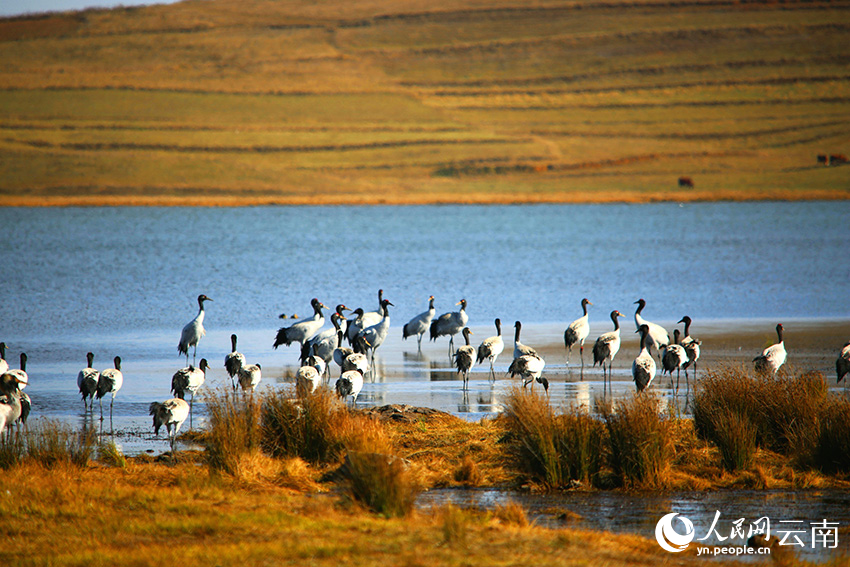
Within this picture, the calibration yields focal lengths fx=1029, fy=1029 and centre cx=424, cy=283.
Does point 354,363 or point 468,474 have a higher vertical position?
point 354,363

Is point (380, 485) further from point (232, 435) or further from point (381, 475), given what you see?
point (232, 435)

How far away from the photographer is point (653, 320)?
28438 millimetres

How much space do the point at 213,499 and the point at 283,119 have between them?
491 ft

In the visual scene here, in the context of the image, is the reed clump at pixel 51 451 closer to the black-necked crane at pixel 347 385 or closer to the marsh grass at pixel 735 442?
the black-necked crane at pixel 347 385

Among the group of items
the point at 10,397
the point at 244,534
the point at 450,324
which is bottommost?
the point at 244,534

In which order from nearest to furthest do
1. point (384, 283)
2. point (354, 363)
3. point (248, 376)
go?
point (248, 376) < point (354, 363) < point (384, 283)

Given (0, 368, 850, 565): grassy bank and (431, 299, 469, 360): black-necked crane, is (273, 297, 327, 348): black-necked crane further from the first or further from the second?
(0, 368, 850, 565): grassy bank

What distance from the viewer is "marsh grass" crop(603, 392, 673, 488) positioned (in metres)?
10.8

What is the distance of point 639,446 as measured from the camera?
1077 cm

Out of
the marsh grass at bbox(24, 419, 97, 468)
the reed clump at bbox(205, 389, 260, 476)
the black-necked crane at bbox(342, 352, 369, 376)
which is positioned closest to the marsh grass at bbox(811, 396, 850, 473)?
the reed clump at bbox(205, 389, 260, 476)

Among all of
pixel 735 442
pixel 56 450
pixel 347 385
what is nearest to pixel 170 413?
pixel 56 450

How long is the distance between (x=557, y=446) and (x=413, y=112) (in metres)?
155

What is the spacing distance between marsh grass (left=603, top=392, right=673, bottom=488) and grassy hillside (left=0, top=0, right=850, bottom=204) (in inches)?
4500

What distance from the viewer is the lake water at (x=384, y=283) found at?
1910 centimetres
